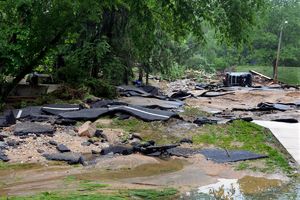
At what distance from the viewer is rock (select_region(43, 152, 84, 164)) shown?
24.5ft

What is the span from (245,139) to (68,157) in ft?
12.2

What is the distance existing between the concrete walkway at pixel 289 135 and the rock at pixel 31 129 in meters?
4.72

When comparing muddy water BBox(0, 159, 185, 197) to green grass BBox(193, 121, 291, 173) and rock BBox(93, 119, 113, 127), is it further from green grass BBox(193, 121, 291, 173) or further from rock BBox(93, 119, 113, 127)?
rock BBox(93, 119, 113, 127)

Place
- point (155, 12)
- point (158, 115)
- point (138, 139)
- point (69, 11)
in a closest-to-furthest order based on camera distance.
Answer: point (138, 139)
point (158, 115)
point (69, 11)
point (155, 12)

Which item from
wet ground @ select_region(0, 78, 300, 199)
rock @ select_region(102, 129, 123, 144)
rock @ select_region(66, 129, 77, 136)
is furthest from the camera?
rock @ select_region(66, 129, 77, 136)

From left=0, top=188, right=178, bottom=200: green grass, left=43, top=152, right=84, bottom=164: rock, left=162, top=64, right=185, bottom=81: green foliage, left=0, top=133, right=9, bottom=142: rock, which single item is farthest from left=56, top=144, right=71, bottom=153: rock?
left=162, top=64, right=185, bottom=81: green foliage

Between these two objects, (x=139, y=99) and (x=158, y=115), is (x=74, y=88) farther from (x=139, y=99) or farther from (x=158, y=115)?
(x=158, y=115)

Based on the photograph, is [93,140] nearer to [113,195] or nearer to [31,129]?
[31,129]

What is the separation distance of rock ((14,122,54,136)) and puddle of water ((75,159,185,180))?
9.91 feet

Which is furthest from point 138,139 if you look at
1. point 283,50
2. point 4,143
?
point 283,50

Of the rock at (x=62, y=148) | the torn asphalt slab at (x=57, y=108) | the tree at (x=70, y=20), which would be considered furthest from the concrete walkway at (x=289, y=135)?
the torn asphalt slab at (x=57, y=108)

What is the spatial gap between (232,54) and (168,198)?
62.9 m

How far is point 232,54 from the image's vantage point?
219 ft

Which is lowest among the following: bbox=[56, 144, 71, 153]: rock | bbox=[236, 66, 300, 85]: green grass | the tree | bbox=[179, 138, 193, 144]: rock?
bbox=[236, 66, 300, 85]: green grass
